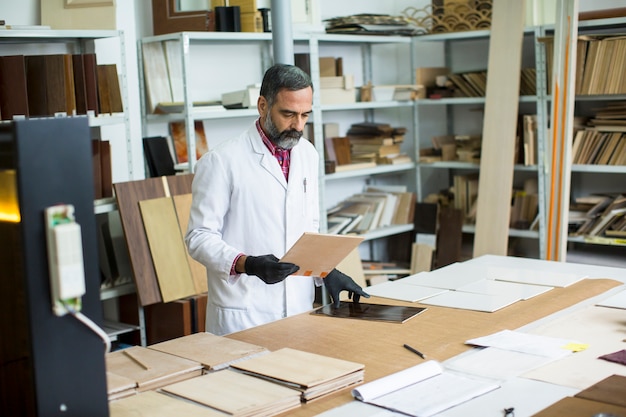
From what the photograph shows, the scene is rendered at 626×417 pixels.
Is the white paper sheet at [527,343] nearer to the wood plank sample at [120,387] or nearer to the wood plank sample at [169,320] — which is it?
the wood plank sample at [120,387]

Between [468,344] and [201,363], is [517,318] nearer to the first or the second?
[468,344]

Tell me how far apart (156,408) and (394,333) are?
2.86 feet

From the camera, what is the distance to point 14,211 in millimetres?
1460

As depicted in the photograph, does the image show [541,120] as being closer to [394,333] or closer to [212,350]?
[394,333]

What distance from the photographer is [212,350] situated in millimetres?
2199

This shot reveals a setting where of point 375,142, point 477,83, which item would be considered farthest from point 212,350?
point 477,83

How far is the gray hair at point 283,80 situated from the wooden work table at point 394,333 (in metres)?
0.75

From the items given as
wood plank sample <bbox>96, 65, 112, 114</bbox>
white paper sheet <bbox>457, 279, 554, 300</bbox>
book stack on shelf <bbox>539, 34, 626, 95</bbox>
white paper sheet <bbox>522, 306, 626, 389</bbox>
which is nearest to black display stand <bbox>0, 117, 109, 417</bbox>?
white paper sheet <bbox>522, 306, 626, 389</bbox>

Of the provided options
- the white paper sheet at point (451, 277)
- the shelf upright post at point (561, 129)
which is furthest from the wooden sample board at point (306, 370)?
the shelf upright post at point (561, 129)

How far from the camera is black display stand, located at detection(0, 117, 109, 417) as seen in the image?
4.73 ft

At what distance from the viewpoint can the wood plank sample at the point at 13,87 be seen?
3.63m

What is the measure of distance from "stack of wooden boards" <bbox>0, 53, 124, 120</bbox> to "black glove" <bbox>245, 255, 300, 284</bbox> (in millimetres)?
1653

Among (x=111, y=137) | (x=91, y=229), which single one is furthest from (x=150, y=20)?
(x=91, y=229)

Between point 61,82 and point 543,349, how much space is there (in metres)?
2.52
